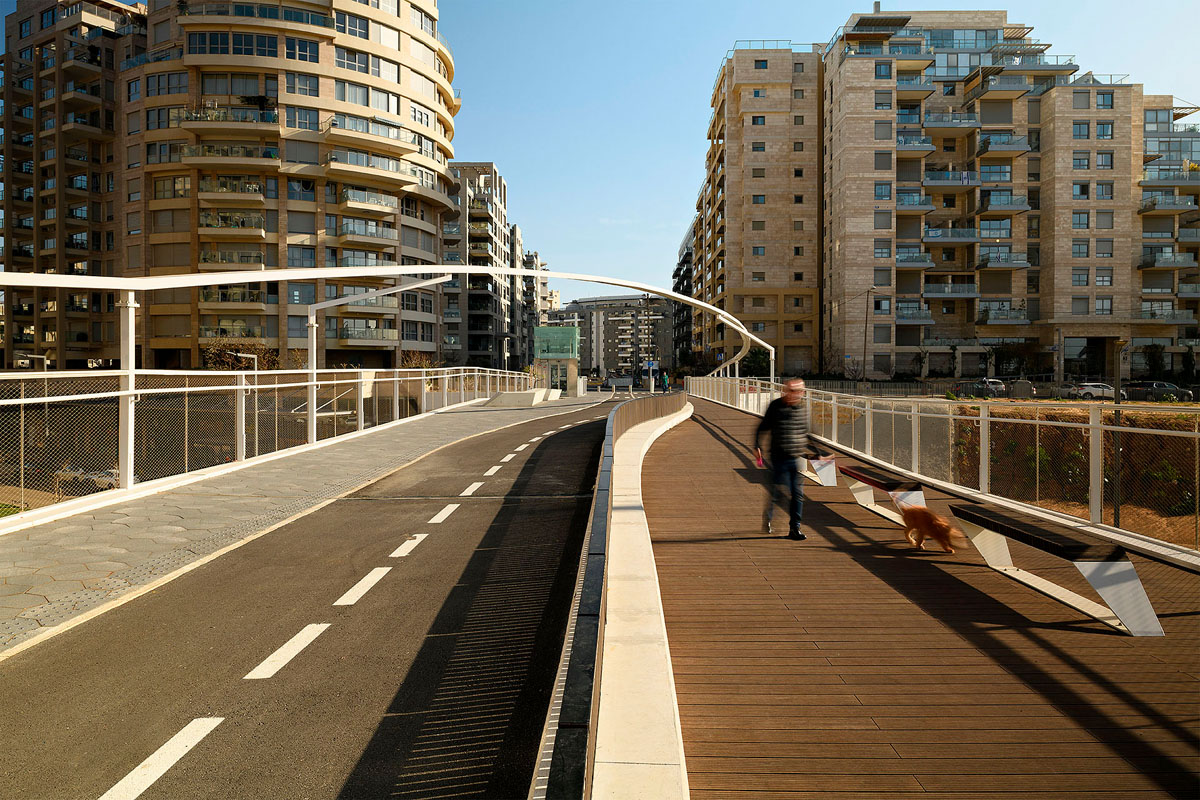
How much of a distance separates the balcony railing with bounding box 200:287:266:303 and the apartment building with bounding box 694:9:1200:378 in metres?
49.1

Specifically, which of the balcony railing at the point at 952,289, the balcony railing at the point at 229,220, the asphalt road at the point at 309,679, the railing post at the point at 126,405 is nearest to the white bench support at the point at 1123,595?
the asphalt road at the point at 309,679

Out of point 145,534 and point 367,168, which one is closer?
point 145,534

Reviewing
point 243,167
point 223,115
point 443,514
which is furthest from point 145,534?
point 223,115

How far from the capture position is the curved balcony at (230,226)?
52.2 meters

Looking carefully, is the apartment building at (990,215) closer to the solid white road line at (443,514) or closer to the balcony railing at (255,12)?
the balcony railing at (255,12)

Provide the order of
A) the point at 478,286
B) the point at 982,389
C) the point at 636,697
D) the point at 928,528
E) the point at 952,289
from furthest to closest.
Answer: the point at 478,286
the point at 952,289
the point at 982,389
the point at 928,528
the point at 636,697

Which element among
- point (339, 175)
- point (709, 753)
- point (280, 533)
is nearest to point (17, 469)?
point (280, 533)

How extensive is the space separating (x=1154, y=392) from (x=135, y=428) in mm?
55577

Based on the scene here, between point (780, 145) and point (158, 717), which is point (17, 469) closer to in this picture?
point (158, 717)

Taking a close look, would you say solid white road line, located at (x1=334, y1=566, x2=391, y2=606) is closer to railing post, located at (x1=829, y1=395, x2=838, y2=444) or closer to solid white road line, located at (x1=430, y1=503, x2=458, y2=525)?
solid white road line, located at (x1=430, y1=503, x2=458, y2=525)

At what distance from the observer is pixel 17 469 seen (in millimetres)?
9414

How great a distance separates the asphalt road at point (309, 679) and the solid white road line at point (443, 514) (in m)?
1.13

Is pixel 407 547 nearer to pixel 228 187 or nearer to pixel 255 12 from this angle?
pixel 228 187

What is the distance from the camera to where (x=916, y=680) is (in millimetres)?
4160
